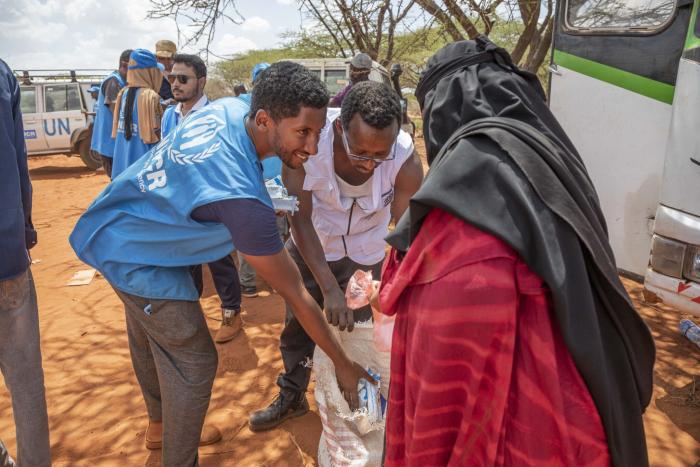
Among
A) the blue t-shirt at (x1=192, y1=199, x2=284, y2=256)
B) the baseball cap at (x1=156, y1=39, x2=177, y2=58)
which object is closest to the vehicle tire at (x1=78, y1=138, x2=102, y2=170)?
the baseball cap at (x1=156, y1=39, x2=177, y2=58)

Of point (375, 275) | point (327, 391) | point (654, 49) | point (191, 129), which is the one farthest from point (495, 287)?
point (654, 49)

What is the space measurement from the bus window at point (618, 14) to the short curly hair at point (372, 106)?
5.64 ft

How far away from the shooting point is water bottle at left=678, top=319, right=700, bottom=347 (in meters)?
3.61

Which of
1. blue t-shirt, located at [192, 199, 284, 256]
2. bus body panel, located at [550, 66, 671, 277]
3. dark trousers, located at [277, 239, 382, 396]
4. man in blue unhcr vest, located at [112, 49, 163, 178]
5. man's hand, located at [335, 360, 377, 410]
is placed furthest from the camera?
man in blue unhcr vest, located at [112, 49, 163, 178]

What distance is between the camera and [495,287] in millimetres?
947

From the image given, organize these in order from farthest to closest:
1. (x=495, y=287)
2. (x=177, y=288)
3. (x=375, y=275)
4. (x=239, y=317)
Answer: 1. (x=239, y=317)
2. (x=375, y=275)
3. (x=177, y=288)
4. (x=495, y=287)

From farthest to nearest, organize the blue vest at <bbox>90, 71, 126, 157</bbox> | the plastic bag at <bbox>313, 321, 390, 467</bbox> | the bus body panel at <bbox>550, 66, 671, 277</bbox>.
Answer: the blue vest at <bbox>90, 71, 126, 157</bbox> < the bus body panel at <bbox>550, 66, 671, 277</bbox> < the plastic bag at <bbox>313, 321, 390, 467</bbox>

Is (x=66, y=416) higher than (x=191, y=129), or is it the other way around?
(x=191, y=129)

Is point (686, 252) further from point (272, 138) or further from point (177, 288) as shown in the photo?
point (177, 288)

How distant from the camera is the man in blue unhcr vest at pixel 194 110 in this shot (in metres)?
3.80

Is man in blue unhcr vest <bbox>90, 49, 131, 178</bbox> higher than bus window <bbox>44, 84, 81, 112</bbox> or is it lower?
lower

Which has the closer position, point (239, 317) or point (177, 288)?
Answer: point (177, 288)

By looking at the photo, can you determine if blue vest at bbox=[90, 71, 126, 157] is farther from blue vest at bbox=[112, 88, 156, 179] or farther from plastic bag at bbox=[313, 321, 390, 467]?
plastic bag at bbox=[313, 321, 390, 467]

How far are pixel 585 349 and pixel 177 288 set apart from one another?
59.3 inches
